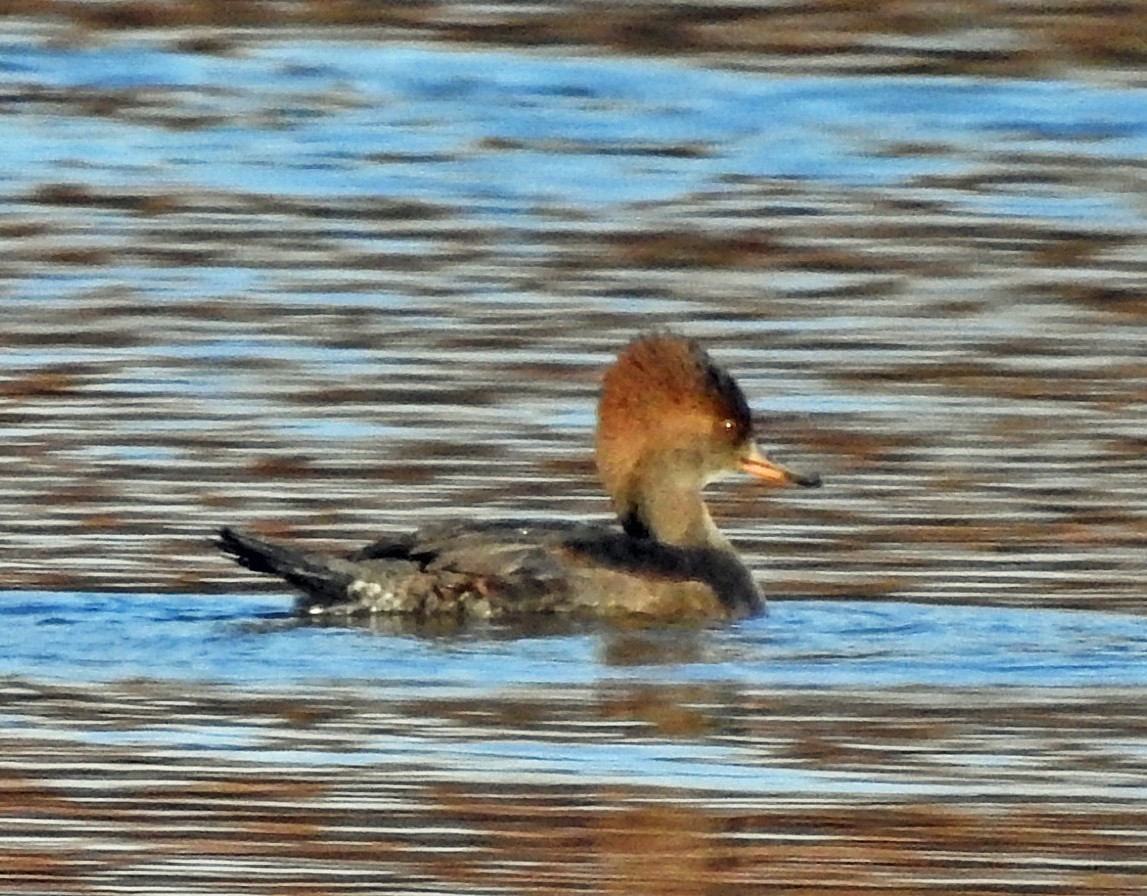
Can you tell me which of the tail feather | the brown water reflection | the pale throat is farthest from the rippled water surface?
the pale throat

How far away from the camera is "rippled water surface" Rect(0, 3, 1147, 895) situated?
9430mm

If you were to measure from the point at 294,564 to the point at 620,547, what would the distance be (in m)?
1.10

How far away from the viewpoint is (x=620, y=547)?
41.2 feet

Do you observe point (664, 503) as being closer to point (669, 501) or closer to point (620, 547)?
point (669, 501)

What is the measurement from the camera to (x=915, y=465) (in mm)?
14242

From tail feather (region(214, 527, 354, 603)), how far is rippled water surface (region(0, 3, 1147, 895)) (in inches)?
6.7

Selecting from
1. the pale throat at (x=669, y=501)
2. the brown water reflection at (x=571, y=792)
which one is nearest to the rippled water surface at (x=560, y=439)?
the brown water reflection at (x=571, y=792)

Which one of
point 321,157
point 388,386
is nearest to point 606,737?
point 388,386

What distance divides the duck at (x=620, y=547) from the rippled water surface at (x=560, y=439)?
188 millimetres

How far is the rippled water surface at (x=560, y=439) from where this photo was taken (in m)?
9.43

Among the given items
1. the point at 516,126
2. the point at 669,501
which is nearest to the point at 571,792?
the point at 669,501

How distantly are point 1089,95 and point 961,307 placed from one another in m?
6.37

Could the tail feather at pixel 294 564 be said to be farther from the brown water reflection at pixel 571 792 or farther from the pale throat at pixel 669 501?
the pale throat at pixel 669 501

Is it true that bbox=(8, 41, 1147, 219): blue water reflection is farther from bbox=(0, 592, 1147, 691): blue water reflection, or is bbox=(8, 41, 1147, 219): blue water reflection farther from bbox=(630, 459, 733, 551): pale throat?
bbox=(0, 592, 1147, 691): blue water reflection
